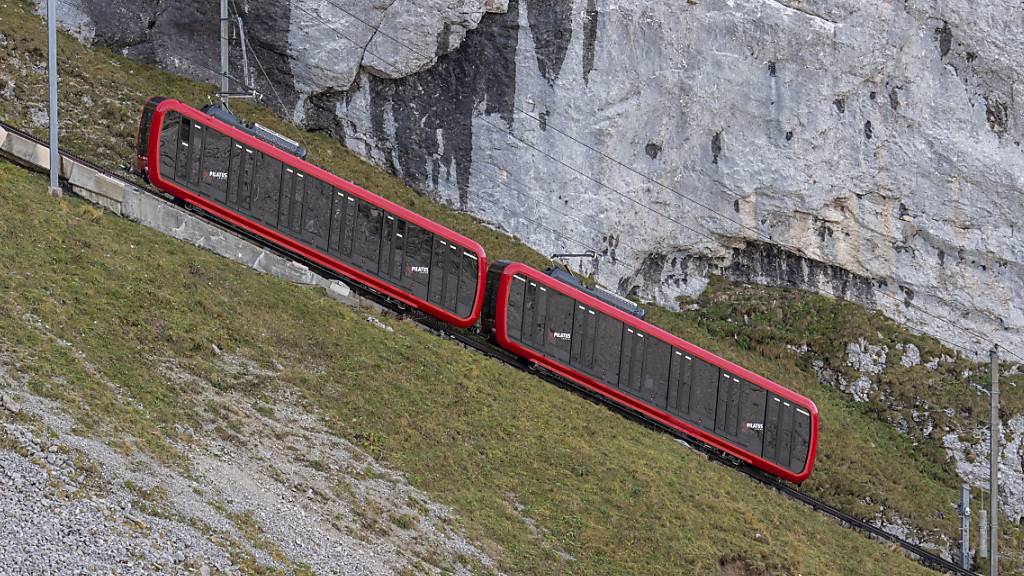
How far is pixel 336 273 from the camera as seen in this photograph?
1325 inches

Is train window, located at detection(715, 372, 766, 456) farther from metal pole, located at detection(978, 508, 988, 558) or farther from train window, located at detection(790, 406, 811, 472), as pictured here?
metal pole, located at detection(978, 508, 988, 558)

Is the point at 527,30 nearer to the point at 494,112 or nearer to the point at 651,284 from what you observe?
the point at 494,112

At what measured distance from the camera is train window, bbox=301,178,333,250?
3284cm

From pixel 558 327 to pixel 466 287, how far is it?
287cm

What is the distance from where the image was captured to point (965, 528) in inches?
1575

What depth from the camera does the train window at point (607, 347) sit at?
3519 centimetres

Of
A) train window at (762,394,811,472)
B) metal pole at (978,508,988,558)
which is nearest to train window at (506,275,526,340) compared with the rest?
train window at (762,394,811,472)

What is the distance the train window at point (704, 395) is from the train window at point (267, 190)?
43.4ft

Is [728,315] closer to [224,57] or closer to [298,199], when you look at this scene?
[298,199]

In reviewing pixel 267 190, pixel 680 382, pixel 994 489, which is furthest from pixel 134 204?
pixel 994 489

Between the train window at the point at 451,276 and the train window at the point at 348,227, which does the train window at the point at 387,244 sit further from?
the train window at the point at 451,276

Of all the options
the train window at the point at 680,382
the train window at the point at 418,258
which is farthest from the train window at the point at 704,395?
the train window at the point at 418,258

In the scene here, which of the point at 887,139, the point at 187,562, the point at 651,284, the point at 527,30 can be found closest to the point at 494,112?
the point at 527,30

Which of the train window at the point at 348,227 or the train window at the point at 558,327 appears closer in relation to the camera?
the train window at the point at 348,227
